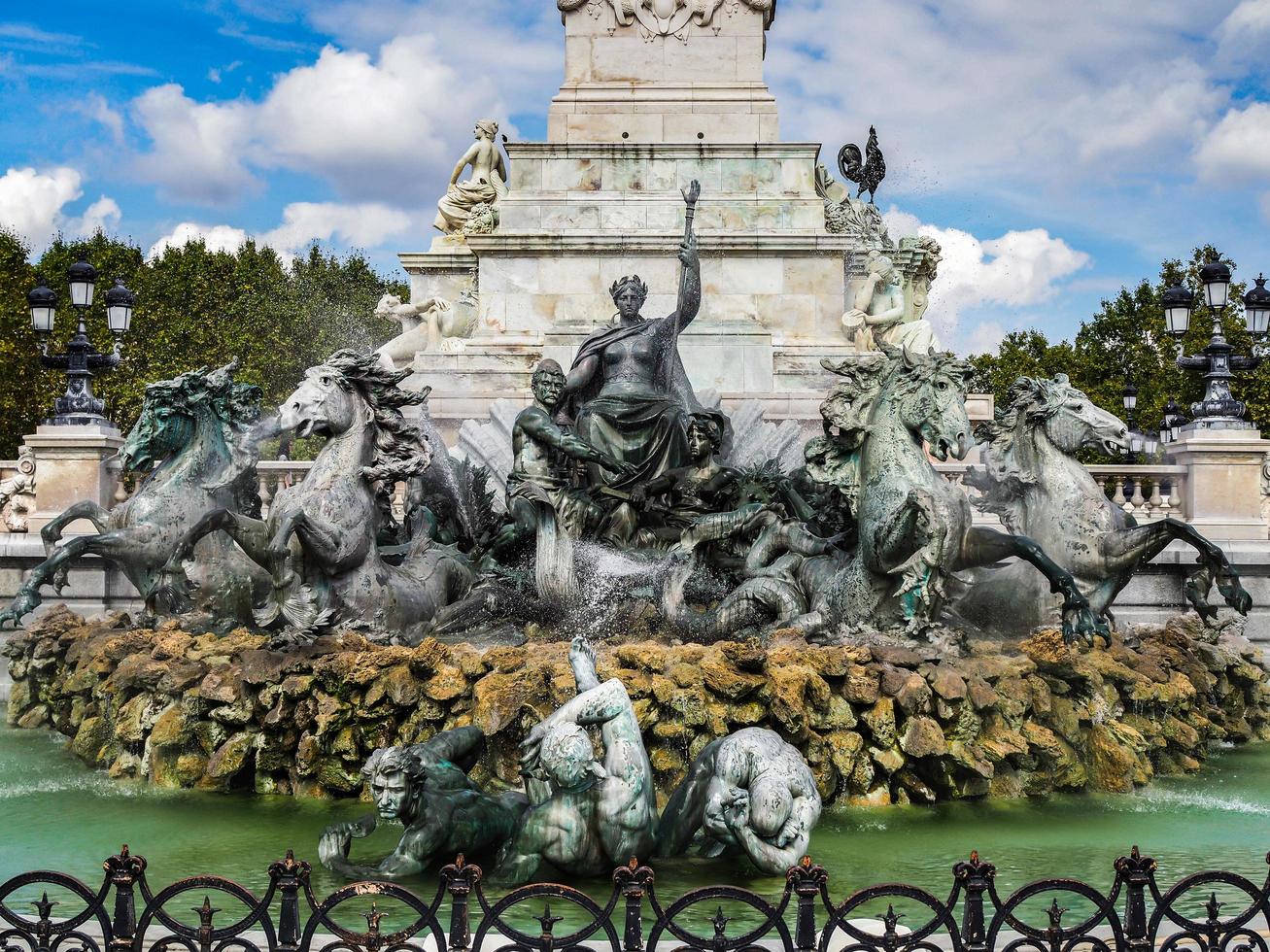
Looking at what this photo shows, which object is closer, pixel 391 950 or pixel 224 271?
pixel 391 950

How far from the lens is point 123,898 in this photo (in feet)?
13.8

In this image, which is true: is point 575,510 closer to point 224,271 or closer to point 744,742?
point 744,742

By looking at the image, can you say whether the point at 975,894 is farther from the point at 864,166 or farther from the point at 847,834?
the point at 864,166

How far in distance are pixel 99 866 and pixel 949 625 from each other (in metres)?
5.45

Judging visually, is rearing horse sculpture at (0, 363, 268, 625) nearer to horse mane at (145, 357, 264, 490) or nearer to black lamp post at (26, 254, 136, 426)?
horse mane at (145, 357, 264, 490)

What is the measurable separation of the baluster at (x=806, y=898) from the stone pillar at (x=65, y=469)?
11558mm

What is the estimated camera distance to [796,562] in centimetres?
987

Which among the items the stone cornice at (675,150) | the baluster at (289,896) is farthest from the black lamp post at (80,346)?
the baluster at (289,896)

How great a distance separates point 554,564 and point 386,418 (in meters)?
1.68

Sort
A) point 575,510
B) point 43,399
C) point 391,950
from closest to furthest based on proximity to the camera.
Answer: point 391,950, point 575,510, point 43,399

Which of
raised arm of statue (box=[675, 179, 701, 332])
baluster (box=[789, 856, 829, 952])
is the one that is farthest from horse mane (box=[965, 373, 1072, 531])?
baluster (box=[789, 856, 829, 952])

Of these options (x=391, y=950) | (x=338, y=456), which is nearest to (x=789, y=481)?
(x=338, y=456)

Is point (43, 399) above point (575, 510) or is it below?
above

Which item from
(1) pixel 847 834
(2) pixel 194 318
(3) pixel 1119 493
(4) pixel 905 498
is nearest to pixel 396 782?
(1) pixel 847 834
